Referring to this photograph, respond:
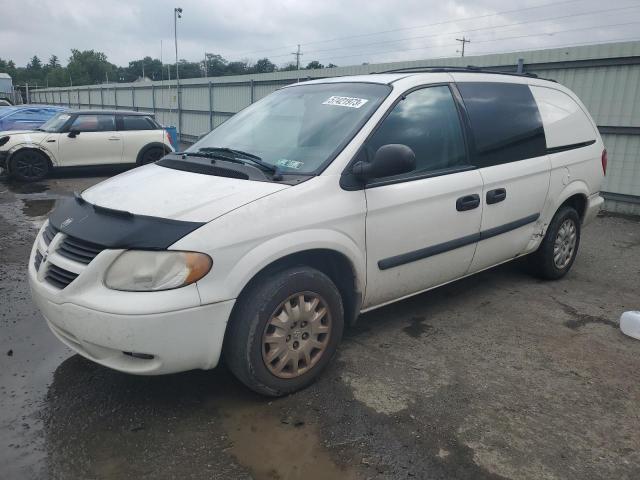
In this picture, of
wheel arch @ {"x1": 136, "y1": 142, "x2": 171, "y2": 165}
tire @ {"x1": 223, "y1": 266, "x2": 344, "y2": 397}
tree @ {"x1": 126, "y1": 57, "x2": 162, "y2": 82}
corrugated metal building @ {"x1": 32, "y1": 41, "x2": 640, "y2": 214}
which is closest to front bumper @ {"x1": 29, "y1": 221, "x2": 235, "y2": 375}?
tire @ {"x1": 223, "y1": 266, "x2": 344, "y2": 397}

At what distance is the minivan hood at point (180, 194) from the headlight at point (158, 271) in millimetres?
216

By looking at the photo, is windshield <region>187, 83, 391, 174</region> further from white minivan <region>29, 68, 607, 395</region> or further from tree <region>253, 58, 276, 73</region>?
tree <region>253, 58, 276, 73</region>

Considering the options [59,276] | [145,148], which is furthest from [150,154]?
[59,276]

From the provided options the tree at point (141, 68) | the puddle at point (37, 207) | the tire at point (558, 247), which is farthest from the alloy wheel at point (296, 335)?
the tree at point (141, 68)

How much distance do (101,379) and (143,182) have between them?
121 cm

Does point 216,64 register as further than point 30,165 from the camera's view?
Yes

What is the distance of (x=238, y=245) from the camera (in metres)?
2.61

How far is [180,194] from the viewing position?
9.32 feet

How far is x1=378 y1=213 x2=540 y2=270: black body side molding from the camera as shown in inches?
132

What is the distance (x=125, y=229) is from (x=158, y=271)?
29cm

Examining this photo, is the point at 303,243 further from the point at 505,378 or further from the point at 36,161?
the point at 36,161

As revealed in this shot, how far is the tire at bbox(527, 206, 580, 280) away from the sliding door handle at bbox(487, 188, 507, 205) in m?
0.99

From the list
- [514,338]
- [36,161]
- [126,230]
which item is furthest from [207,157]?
[36,161]

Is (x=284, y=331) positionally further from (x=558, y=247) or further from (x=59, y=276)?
(x=558, y=247)
